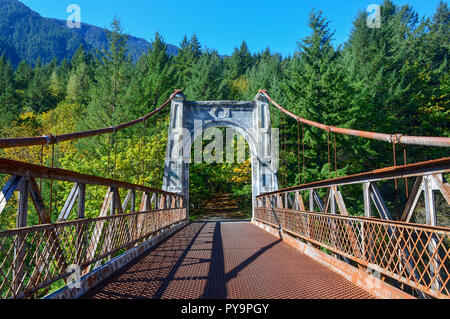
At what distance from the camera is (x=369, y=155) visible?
1419 centimetres

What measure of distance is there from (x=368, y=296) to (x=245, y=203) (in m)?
19.5

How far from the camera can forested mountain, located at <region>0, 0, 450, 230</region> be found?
13531mm

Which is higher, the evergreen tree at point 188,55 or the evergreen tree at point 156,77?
the evergreen tree at point 188,55

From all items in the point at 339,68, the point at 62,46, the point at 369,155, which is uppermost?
the point at 62,46

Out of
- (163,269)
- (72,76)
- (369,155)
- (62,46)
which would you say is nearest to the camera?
(163,269)

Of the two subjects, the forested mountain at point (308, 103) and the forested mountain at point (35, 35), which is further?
the forested mountain at point (35, 35)

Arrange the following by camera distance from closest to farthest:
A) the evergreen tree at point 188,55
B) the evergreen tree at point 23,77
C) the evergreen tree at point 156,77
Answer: the evergreen tree at point 156,77, the evergreen tree at point 188,55, the evergreen tree at point 23,77

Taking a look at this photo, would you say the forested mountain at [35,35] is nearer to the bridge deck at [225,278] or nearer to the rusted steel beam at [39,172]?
the bridge deck at [225,278]

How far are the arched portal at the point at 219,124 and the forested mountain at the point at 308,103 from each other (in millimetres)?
1060

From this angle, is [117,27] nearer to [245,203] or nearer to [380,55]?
[245,203]

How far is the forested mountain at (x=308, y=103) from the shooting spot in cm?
1353

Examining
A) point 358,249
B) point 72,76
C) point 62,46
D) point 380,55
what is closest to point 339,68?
point 380,55

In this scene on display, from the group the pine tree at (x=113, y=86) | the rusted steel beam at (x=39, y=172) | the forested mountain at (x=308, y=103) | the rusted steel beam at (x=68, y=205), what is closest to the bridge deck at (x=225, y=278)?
the rusted steel beam at (x=68, y=205)

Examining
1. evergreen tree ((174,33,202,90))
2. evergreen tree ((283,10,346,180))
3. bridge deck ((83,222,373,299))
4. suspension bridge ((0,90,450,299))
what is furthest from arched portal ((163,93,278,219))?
evergreen tree ((174,33,202,90))
